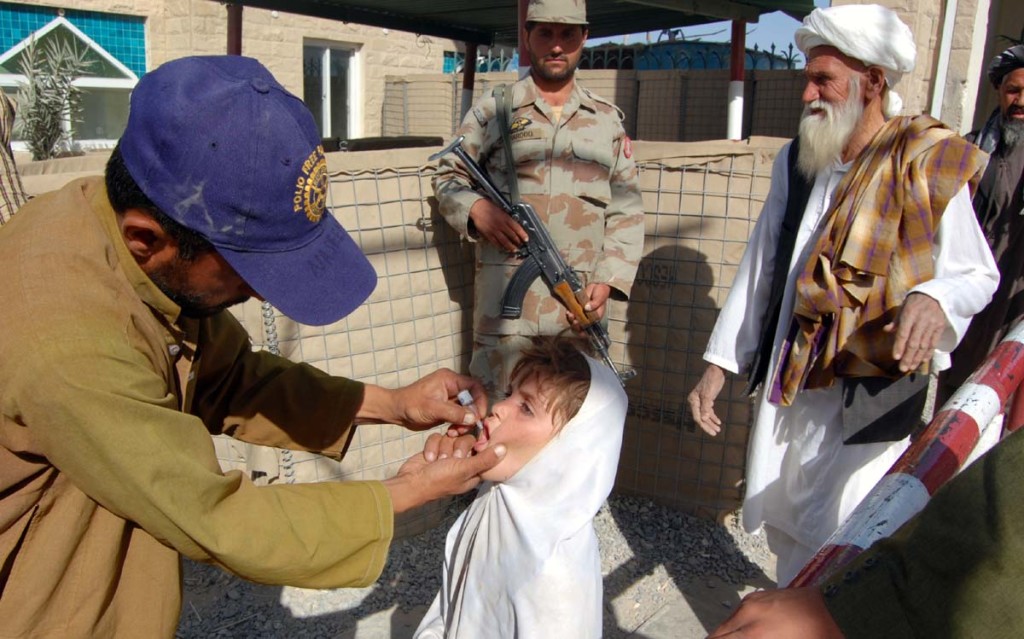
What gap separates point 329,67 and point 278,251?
12.4 meters

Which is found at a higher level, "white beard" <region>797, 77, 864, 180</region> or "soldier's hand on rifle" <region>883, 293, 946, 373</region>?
"white beard" <region>797, 77, 864, 180</region>

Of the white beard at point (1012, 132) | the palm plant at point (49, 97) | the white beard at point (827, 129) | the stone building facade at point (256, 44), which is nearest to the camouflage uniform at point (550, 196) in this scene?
the white beard at point (827, 129)

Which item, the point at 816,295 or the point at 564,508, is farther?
the point at 816,295

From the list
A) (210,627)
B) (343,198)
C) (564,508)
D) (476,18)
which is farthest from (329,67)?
(564,508)

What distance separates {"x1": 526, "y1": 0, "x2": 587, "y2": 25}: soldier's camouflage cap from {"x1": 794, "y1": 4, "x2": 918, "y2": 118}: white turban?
1.27 m

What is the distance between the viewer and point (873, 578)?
3.47 feet

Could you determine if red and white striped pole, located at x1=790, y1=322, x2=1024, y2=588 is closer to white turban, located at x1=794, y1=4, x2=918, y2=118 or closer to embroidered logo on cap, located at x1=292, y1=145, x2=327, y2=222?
embroidered logo on cap, located at x1=292, y1=145, x2=327, y2=222

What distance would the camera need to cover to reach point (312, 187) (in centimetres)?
138

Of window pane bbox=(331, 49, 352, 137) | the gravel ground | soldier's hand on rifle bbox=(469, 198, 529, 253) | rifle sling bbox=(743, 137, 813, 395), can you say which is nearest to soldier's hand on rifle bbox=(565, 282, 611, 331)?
soldier's hand on rifle bbox=(469, 198, 529, 253)

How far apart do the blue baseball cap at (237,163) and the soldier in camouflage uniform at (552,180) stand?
218 centimetres

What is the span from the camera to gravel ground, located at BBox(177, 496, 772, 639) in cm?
327

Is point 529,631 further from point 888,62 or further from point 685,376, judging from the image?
point 685,376

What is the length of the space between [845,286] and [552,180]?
1.55 meters

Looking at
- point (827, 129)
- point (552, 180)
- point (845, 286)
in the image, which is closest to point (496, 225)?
point (552, 180)
